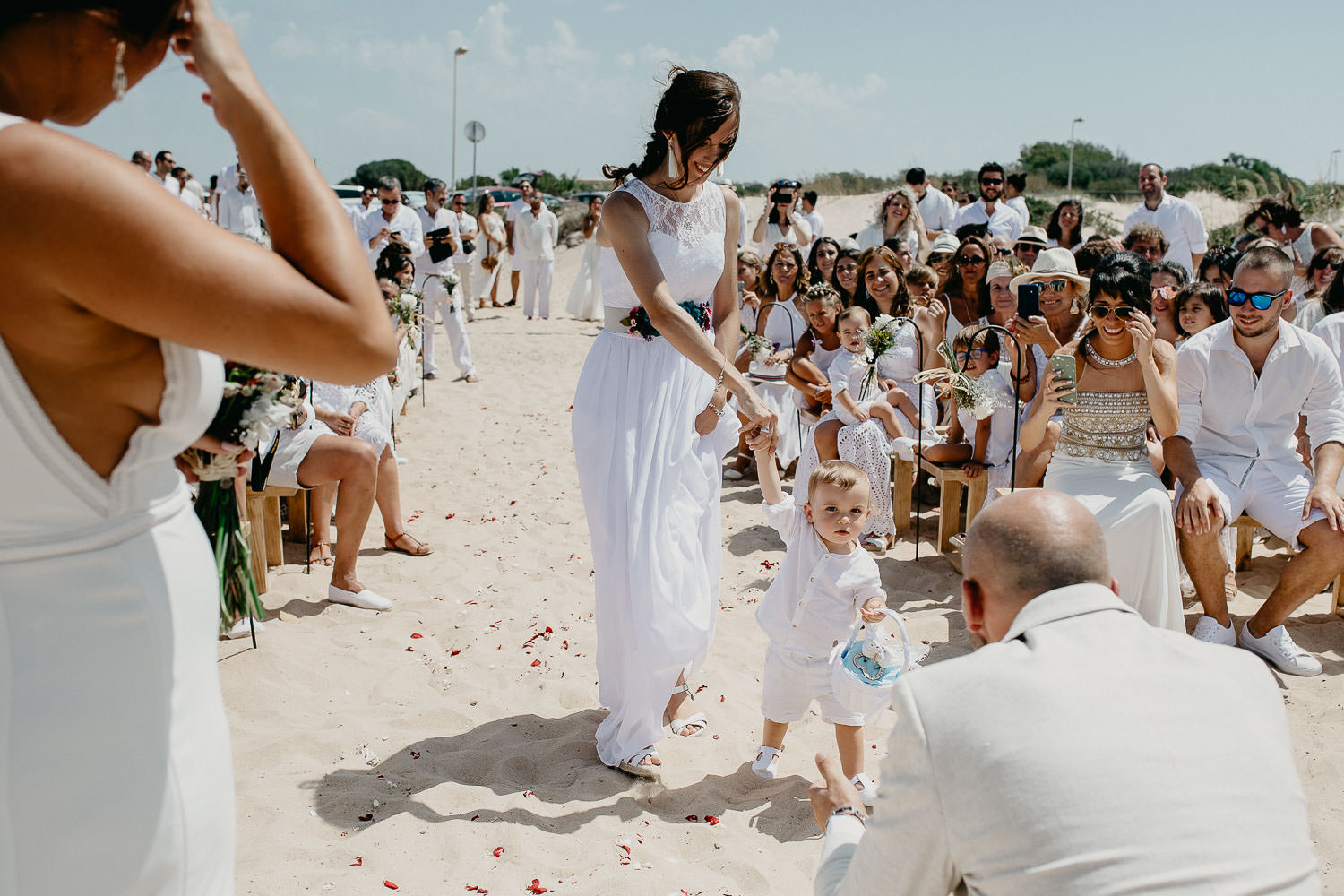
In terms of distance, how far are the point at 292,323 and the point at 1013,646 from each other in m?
1.19

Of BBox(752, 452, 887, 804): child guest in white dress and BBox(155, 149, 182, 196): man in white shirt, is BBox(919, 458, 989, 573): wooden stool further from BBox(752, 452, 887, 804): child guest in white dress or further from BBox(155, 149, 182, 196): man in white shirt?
BBox(155, 149, 182, 196): man in white shirt

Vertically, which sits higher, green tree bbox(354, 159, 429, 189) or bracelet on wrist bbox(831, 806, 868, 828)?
green tree bbox(354, 159, 429, 189)

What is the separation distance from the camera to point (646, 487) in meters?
3.92

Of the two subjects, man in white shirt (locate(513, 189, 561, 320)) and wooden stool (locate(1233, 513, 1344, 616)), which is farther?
man in white shirt (locate(513, 189, 561, 320))

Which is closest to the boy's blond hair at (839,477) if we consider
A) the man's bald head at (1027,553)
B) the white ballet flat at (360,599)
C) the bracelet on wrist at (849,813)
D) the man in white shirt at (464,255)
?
the bracelet on wrist at (849,813)

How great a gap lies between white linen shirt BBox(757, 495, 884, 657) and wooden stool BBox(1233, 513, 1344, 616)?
2930 millimetres

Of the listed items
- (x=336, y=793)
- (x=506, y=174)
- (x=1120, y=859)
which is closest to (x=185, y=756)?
(x=1120, y=859)

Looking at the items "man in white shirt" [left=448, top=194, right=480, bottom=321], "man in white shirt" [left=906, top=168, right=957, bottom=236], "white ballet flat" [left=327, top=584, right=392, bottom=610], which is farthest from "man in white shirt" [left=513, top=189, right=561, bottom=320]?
"white ballet flat" [left=327, top=584, right=392, bottom=610]

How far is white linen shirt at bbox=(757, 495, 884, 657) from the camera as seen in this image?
12.3 ft

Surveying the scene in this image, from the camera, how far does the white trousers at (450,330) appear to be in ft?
39.4

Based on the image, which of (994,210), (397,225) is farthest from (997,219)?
(397,225)

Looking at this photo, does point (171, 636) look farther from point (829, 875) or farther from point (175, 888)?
point (829, 875)

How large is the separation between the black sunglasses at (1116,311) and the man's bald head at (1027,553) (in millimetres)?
3577

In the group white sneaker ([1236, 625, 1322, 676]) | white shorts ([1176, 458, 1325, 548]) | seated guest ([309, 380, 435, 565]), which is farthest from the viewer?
seated guest ([309, 380, 435, 565])
